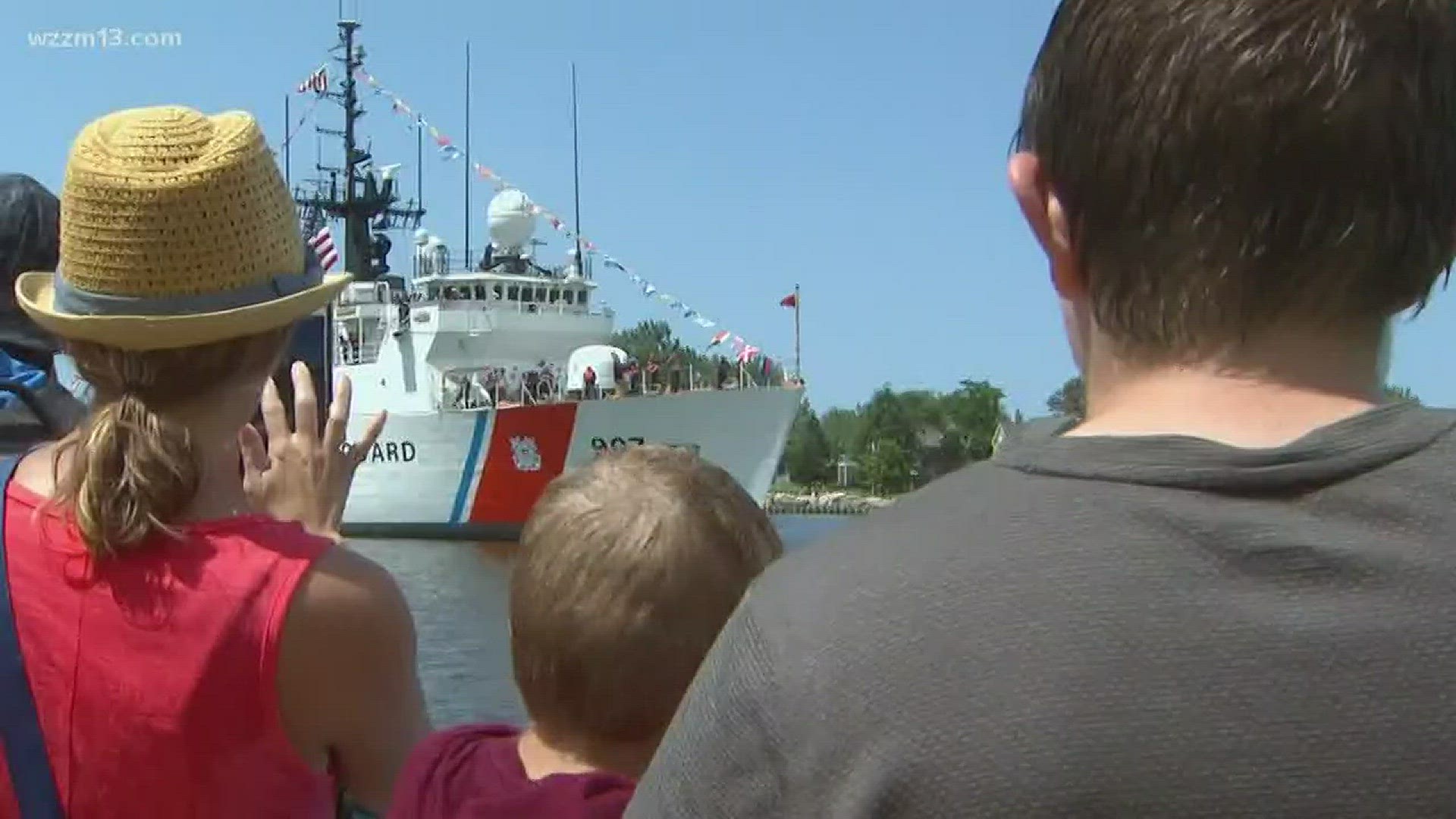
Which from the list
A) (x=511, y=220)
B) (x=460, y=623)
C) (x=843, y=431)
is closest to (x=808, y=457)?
(x=843, y=431)

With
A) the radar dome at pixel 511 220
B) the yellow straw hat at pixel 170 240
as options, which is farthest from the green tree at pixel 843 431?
the yellow straw hat at pixel 170 240

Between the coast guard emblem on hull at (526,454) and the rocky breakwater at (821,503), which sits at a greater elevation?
the coast guard emblem on hull at (526,454)

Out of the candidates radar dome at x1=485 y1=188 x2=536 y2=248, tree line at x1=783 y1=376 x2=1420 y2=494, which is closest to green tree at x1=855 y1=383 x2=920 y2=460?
tree line at x1=783 y1=376 x2=1420 y2=494

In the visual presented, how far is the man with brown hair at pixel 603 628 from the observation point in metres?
1.52

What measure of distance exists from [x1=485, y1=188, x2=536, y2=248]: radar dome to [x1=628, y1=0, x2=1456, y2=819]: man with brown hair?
32.5 meters

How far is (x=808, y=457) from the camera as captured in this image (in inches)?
3184

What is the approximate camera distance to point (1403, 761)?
0.91 meters

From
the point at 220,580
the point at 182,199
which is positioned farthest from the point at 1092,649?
the point at 182,199

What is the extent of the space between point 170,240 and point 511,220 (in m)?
31.7

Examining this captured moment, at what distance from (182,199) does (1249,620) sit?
3.99 ft

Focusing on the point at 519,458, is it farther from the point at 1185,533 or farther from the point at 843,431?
the point at 843,431

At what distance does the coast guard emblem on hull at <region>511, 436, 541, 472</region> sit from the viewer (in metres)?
28.8

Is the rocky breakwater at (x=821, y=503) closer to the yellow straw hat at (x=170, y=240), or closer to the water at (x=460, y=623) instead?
the water at (x=460, y=623)

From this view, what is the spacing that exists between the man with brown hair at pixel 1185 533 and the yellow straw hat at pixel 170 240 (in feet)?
2.94
